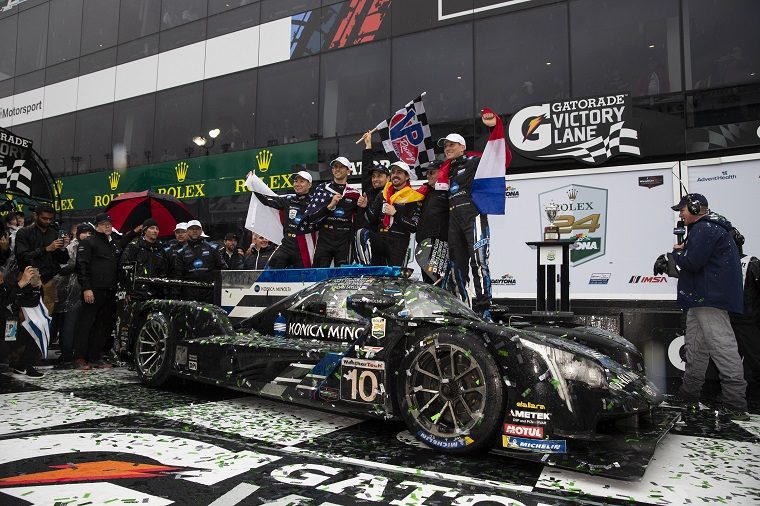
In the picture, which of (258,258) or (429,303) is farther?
(258,258)

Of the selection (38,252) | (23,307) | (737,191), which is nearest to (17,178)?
(38,252)

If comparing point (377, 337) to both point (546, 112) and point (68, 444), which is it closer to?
point (68, 444)

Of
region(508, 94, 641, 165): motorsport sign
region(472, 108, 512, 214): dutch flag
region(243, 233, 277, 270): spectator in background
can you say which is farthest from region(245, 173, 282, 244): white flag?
region(508, 94, 641, 165): motorsport sign

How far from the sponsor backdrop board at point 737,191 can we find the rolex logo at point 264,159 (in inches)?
302

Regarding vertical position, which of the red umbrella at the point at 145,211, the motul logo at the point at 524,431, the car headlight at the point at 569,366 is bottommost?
the motul logo at the point at 524,431

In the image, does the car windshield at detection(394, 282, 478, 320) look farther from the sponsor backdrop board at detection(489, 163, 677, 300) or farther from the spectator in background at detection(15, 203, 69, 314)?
the sponsor backdrop board at detection(489, 163, 677, 300)

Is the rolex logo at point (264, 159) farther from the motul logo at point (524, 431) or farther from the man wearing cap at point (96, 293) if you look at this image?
the motul logo at point (524, 431)

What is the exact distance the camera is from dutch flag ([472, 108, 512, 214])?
4797 millimetres

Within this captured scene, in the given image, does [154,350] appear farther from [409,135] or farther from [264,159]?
Result: [264,159]

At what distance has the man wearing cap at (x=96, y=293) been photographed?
19.4 feet

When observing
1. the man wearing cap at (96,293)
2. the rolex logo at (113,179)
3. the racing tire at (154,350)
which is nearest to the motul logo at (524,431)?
the racing tire at (154,350)

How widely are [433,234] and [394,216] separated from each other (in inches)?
20.3

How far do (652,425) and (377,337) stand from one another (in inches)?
60.4

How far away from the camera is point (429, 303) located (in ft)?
11.1
